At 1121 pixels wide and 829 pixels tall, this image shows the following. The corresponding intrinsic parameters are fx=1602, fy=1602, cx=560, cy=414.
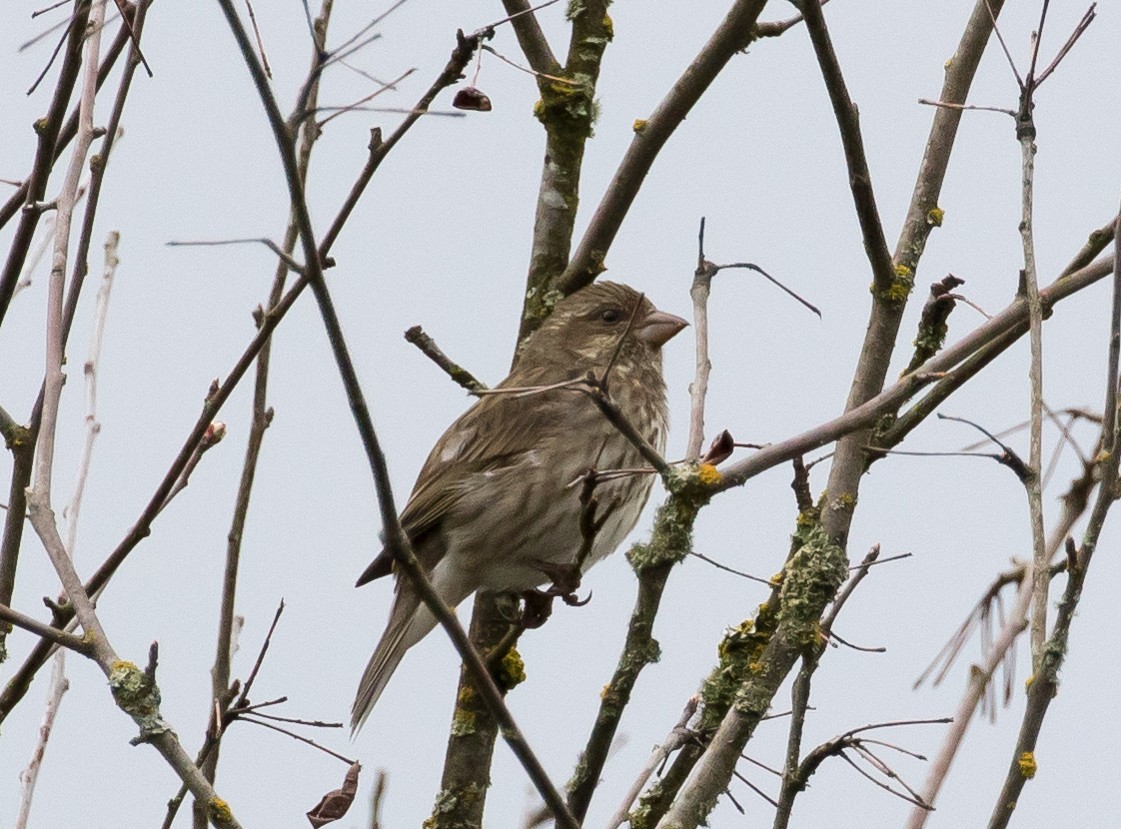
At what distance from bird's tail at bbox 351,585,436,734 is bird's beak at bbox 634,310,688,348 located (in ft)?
5.15

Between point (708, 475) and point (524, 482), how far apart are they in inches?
109

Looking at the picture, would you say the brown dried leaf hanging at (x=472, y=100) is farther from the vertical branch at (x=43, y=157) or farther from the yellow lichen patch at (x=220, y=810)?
the yellow lichen patch at (x=220, y=810)

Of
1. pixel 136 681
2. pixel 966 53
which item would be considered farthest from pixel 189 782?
pixel 966 53

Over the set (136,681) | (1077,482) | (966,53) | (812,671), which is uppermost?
(966,53)

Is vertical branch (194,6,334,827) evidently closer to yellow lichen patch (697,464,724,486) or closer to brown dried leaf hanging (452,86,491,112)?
brown dried leaf hanging (452,86,491,112)

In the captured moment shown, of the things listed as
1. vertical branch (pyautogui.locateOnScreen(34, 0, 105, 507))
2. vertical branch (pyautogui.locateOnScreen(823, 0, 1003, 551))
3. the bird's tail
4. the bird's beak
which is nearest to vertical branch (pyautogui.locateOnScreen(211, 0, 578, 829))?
vertical branch (pyautogui.locateOnScreen(34, 0, 105, 507))

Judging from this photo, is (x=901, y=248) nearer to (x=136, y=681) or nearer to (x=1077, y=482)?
(x=1077, y=482)

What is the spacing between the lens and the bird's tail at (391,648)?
5.89 metres

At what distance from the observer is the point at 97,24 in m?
4.12

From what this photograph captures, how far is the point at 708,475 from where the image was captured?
133 inches

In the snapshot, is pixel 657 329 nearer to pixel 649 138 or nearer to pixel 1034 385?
pixel 649 138

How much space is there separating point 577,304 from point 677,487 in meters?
2.63

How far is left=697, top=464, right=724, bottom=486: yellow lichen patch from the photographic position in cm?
336

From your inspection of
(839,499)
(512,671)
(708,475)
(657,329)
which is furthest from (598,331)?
(708,475)
